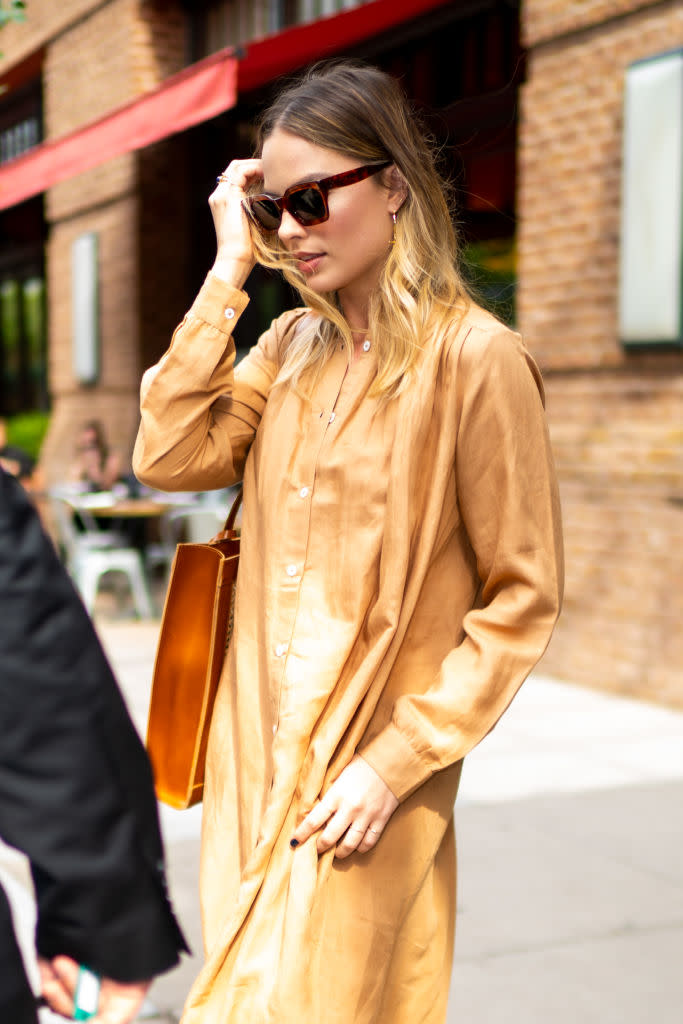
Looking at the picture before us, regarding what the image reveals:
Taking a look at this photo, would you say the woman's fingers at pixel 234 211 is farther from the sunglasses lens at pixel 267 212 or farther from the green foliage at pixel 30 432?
the green foliage at pixel 30 432

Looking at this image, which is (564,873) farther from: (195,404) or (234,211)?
(234,211)

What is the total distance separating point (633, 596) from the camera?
22.7ft

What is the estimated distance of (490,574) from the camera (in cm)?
205

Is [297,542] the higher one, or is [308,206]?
[308,206]

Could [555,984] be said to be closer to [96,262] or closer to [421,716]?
[421,716]

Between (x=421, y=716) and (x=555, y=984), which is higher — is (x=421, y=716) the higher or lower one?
the higher one

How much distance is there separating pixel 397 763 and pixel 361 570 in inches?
11.8

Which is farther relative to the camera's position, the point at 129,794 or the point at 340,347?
the point at 340,347

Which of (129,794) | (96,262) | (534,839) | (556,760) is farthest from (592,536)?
(96,262)

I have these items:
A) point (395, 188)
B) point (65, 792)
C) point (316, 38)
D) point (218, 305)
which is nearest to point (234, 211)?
point (218, 305)

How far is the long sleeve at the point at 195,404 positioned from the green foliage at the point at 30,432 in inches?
556

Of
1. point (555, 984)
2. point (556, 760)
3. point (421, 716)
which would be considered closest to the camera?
point (421, 716)

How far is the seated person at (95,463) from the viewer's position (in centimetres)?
1149

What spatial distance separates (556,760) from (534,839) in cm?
113
